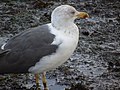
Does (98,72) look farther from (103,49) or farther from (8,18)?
(8,18)

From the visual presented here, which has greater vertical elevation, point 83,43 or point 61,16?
point 61,16

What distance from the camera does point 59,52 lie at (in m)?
6.45

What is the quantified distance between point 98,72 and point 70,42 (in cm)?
163

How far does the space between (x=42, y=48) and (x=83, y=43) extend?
3.13 metres

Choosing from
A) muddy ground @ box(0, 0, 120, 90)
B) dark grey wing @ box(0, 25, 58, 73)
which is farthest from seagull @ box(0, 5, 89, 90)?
muddy ground @ box(0, 0, 120, 90)

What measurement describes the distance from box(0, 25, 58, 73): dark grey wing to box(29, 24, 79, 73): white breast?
0.23 feet

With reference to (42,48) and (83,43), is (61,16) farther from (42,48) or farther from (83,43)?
(83,43)

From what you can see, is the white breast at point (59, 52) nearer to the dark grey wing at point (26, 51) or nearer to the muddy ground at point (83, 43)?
the dark grey wing at point (26, 51)

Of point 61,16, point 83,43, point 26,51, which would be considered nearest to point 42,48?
point 26,51

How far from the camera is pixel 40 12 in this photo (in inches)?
495

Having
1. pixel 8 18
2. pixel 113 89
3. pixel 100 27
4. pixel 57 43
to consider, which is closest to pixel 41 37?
pixel 57 43

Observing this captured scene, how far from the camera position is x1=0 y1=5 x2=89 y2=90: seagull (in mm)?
6488

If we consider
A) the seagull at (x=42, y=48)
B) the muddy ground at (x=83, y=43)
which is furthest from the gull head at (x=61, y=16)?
the muddy ground at (x=83, y=43)

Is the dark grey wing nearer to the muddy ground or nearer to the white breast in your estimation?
the white breast
